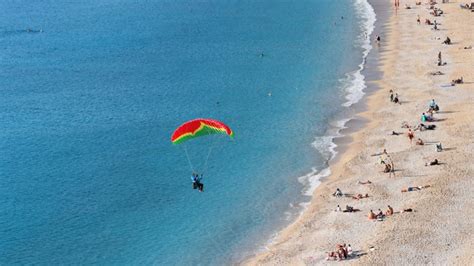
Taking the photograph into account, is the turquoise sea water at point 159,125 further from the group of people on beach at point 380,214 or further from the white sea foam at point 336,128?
the group of people on beach at point 380,214

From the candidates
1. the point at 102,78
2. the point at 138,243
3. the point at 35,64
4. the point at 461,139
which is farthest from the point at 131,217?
the point at 35,64

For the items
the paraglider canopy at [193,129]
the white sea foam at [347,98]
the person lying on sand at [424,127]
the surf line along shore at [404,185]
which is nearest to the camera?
the surf line along shore at [404,185]

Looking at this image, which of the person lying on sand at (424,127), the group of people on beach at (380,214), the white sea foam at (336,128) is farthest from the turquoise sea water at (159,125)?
the person lying on sand at (424,127)

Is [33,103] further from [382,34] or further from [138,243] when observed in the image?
[382,34]

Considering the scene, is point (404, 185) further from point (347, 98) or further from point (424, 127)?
point (347, 98)

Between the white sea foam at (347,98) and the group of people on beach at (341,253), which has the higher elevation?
the white sea foam at (347,98)

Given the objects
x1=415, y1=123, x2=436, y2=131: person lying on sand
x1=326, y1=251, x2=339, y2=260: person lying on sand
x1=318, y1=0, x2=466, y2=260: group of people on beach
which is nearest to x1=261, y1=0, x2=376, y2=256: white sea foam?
x1=318, y1=0, x2=466, y2=260: group of people on beach
